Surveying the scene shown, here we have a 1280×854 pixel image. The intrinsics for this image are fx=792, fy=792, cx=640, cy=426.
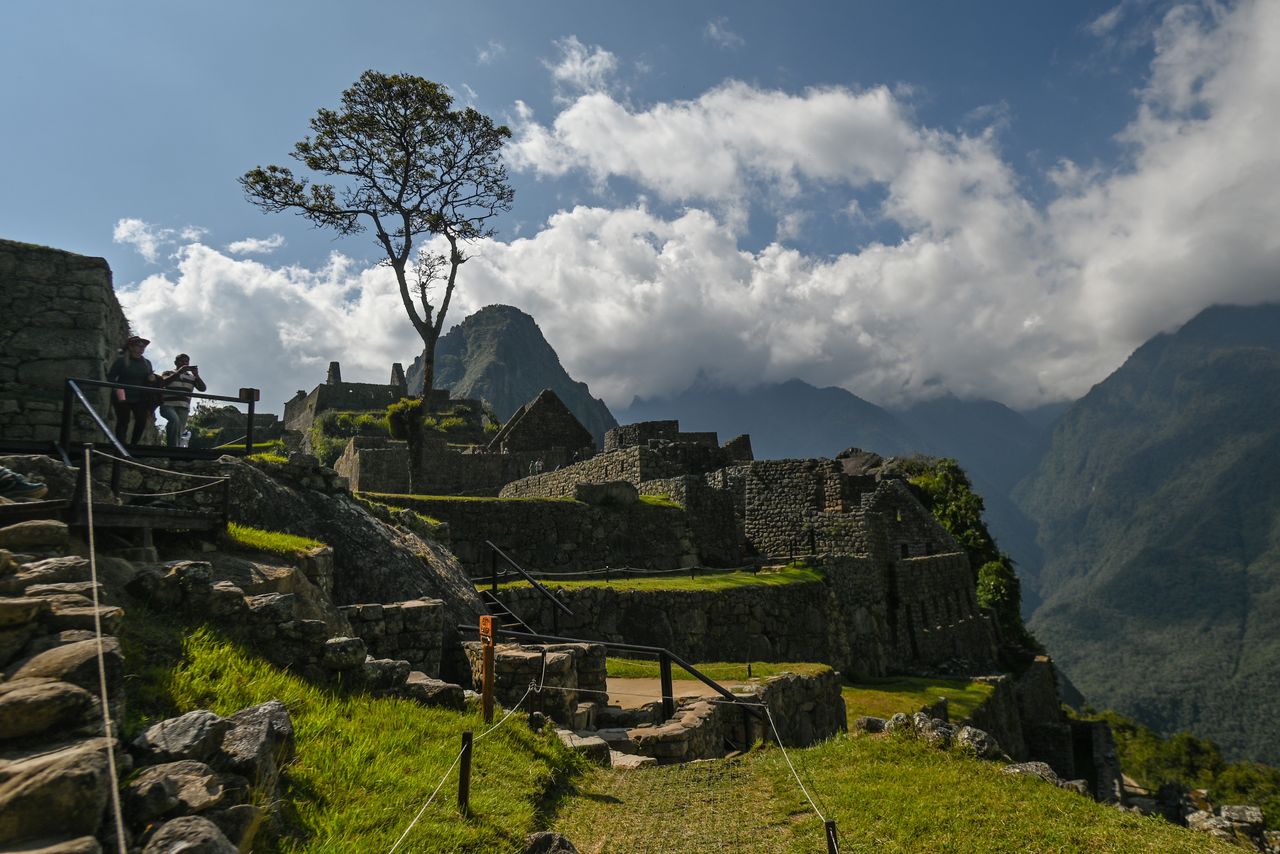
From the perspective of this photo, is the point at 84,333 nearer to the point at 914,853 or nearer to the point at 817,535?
the point at 914,853

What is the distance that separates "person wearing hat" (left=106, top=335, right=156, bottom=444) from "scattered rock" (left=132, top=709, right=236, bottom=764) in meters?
7.90

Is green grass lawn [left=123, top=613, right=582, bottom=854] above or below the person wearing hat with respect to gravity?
below

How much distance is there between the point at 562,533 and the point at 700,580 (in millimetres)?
3643

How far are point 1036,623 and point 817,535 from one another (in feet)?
457

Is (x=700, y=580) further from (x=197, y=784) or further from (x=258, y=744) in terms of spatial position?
(x=197, y=784)

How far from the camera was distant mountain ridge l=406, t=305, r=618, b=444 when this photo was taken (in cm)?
13875

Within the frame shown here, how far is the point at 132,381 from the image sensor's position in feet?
36.0

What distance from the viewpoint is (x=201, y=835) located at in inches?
130

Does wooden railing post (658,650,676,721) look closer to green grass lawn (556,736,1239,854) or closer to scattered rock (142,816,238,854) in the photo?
green grass lawn (556,736,1239,854)

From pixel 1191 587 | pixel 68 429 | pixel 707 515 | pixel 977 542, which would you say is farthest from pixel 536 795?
pixel 1191 587

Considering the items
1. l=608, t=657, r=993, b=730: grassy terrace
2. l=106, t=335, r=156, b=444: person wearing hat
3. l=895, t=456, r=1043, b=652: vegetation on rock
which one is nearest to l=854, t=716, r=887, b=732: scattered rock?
l=608, t=657, r=993, b=730: grassy terrace

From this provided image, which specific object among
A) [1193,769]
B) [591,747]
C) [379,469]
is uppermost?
[379,469]

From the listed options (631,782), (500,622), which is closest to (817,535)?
(500,622)

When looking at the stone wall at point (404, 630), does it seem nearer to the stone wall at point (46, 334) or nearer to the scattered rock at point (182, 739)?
the stone wall at point (46, 334)
